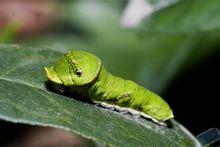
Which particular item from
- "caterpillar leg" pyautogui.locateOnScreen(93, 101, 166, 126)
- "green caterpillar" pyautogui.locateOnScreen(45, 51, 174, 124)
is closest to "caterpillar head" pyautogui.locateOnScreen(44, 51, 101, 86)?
"green caterpillar" pyautogui.locateOnScreen(45, 51, 174, 124)

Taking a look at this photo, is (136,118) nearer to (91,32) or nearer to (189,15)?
(189,15)

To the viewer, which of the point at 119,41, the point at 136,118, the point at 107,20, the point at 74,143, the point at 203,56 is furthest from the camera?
the point at 107,20

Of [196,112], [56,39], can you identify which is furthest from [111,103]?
[56,39]

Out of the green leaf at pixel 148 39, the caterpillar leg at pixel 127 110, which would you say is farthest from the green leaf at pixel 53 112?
the green leaf at pixel 148 39

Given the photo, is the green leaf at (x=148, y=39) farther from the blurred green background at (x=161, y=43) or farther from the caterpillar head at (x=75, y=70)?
the caterpillar head at (x=75, y=70)

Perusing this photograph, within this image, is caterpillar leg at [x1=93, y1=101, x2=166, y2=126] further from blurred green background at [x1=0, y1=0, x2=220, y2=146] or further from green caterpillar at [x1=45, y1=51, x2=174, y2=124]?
blurred green background at [x1=0, y1=0, x2=220, y2=146]

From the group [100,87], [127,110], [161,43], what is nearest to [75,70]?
[100,87]
